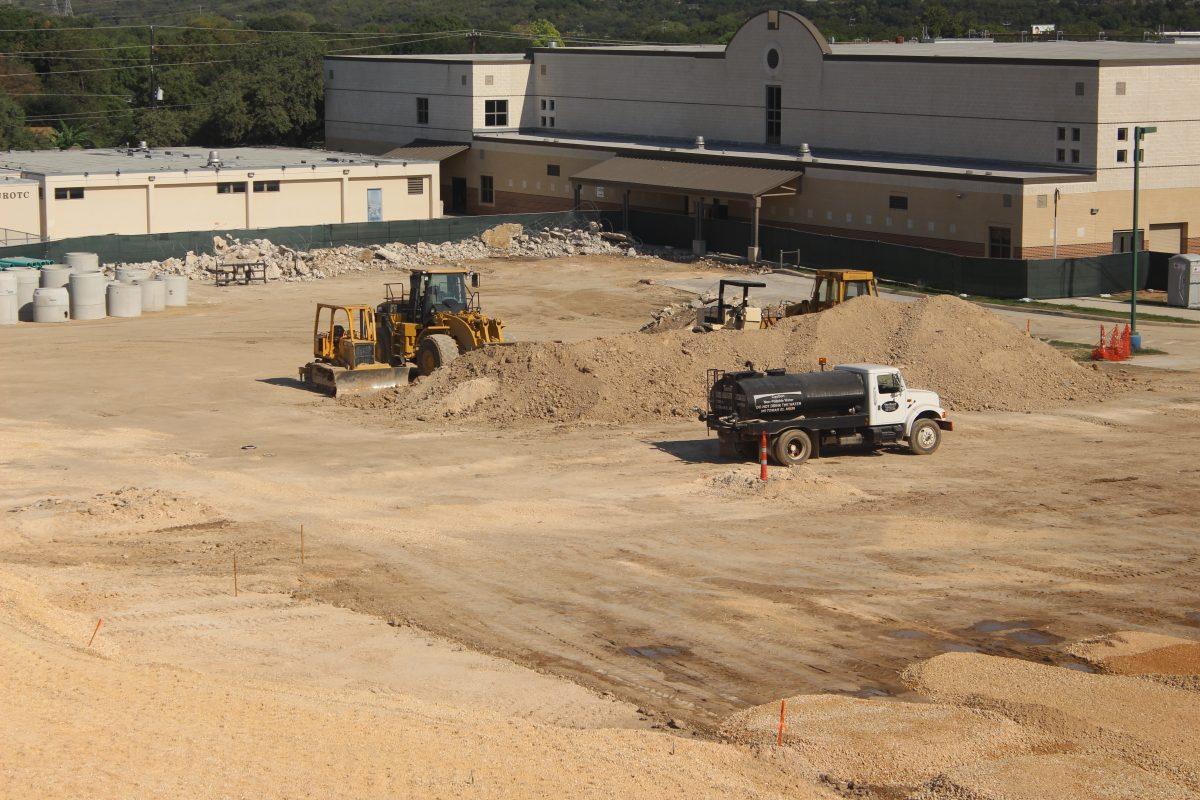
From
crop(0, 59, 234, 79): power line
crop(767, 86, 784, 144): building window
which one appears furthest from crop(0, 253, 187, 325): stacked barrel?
crop(0, 59, 234, 79): power line

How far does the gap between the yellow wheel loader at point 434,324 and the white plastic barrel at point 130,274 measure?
17.7m

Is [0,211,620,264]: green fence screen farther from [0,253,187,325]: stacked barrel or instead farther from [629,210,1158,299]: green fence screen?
[629,210,1158,299]: green fence screen

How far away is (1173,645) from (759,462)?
1189 centimetres

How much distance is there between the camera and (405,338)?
39.8 metres

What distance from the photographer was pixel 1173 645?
2078 centimetres

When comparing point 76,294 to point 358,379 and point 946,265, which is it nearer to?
point 358,379

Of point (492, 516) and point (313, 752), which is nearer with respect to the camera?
point (313, 752)

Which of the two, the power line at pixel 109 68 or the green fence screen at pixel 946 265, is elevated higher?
the power line at pixel 109 68

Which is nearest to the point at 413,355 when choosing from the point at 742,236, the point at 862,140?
the point at 742,236

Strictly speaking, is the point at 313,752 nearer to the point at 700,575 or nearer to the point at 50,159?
the point at 700,575

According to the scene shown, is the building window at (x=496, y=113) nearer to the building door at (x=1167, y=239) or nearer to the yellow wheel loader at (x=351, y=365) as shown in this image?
the building door at (x=1167, y=239)

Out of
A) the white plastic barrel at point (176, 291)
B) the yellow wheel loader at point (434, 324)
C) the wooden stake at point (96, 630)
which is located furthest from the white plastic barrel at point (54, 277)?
the wooden stake at point (96, 630)

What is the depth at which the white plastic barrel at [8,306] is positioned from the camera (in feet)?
166

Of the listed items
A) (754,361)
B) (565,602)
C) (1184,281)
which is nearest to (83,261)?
(754,361)
